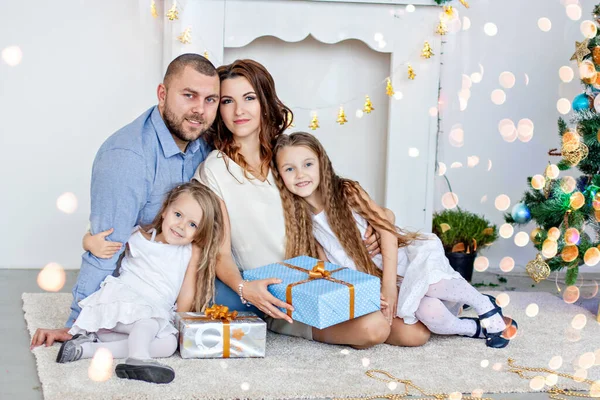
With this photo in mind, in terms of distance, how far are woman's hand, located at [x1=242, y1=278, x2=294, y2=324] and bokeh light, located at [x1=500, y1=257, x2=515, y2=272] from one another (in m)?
1.80

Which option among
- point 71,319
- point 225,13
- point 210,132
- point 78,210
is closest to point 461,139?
point 225,13

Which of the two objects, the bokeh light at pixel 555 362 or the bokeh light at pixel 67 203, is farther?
the bokeh light at pixel 67 203

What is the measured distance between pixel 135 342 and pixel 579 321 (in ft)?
5.34

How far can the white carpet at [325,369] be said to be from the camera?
1892 mm

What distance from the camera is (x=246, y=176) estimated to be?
8.16ft

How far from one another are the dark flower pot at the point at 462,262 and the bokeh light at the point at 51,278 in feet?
5.43

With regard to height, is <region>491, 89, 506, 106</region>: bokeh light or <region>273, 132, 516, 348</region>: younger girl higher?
<region>491, 89, 506, 106</region>: bokeh light

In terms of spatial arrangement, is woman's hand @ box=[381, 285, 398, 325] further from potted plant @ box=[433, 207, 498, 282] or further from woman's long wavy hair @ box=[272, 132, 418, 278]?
potted plant @ box=[433, 207, 498, 282]

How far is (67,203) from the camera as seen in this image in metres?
3.38

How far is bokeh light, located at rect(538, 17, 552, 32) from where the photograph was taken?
12.0ft

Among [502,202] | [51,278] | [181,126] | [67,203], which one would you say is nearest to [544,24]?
[502,202]

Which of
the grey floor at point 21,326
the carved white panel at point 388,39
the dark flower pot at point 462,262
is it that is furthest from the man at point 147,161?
the dark flower pot at point 462,262

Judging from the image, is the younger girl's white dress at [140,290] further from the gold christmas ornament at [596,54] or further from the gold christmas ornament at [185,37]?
the gold christmas ornament at [596,54]

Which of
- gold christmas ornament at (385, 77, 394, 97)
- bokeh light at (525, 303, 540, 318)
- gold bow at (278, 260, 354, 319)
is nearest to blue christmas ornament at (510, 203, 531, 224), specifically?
bokeh light at (525, 303, 540, 318)
